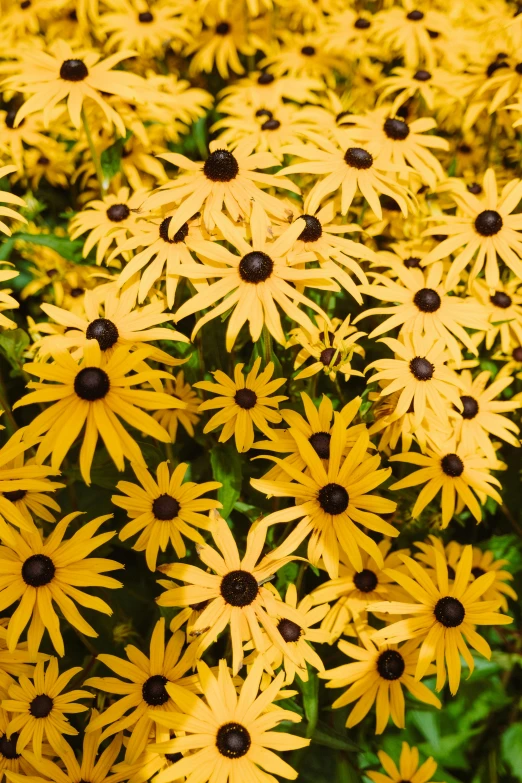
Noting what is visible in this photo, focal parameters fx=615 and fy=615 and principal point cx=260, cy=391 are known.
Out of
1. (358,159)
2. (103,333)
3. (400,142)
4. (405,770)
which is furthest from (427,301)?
(405,770)

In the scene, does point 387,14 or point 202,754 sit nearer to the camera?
point 202,754

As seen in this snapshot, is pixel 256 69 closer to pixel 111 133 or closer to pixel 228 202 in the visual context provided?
pixel 111 133

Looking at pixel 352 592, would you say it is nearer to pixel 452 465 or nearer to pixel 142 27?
pixel 452 465

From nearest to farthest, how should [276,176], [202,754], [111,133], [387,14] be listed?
[202,754]
[276,176]
[111,133]
[387,14]

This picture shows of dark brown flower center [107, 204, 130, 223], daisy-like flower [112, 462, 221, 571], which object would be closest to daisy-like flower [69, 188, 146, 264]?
dark brown flower center [107, 204, 130, 223]

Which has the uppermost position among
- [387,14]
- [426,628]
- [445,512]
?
[387,14]

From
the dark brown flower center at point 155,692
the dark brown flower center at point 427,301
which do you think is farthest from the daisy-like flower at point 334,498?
the dark brown flower center at point 427,301

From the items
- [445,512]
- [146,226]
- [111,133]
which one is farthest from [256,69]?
[445,512]
